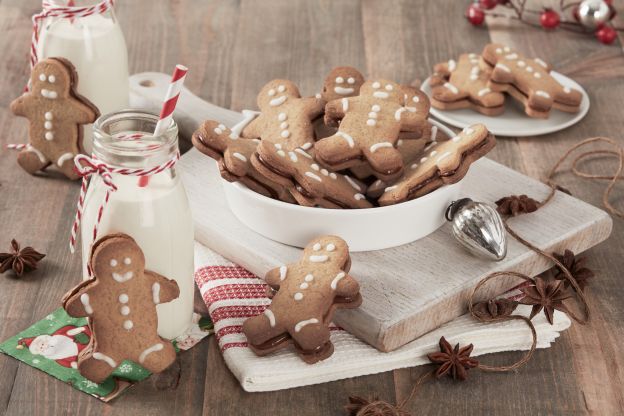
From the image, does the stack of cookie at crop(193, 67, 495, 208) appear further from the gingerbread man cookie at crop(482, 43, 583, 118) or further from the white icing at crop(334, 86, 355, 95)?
the gingerbread man cookie at crop(482, 43, 583, 118)

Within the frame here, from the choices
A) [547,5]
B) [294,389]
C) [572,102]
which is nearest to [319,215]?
[294,389]

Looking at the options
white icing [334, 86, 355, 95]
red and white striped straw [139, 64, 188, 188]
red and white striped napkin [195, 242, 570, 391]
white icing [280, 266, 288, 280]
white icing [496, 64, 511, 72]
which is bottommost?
white icing [496, 64, 511, 72]

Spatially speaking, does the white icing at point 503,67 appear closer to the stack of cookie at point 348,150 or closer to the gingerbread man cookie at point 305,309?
the stack of cookie at point 348,150

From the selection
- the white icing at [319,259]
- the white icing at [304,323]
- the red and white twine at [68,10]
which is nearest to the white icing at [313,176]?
the white icing at [319,259]

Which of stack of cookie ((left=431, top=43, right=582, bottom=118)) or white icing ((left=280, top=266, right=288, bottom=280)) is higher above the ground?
white icing ((left=280, top=266, right=288, bottom=280))

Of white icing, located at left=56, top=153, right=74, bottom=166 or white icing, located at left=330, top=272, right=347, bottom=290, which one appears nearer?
white icing, located at left=330, top=272, right=347, bottom=290

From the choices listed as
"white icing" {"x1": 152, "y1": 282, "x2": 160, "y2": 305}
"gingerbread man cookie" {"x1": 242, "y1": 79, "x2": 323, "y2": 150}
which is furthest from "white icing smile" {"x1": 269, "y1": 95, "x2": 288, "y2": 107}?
"white icing" {"x1": 152, "y1": 282, "x2": 160, "y2": 305}

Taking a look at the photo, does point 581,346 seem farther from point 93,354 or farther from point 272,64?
point 272,64
